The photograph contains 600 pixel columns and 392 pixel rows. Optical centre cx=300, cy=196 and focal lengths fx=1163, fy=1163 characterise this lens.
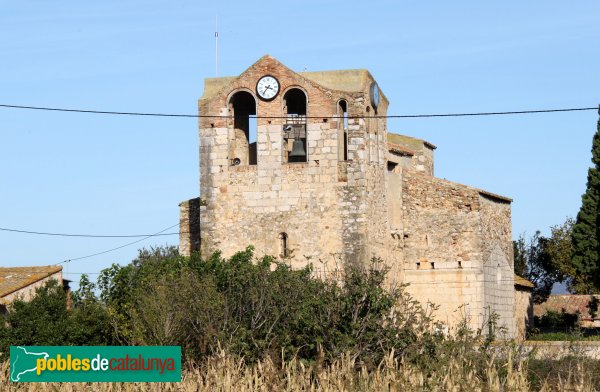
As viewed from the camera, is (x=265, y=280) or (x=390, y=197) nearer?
(x=265, y=280)

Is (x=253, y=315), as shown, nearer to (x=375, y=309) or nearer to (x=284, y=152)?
(x=375, y=309)

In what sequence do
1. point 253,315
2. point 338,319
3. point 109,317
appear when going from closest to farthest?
point 338,319
point 253,315
point 109,317

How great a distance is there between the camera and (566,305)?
194ft

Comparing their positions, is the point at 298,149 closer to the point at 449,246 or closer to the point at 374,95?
the point at 374,95

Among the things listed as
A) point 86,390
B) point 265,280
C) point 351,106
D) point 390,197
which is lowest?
point 86,390

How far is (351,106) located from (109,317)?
340 inches

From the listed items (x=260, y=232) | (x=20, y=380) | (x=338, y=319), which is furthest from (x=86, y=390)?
(x=260, y=232)

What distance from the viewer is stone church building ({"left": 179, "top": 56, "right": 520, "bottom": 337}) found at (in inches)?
1241

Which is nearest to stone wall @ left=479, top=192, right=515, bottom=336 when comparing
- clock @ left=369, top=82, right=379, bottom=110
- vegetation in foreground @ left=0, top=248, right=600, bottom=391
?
clock @ left=369, top=82, right=379, bottom=110

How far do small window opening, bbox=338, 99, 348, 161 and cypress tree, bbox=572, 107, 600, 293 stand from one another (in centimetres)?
1121

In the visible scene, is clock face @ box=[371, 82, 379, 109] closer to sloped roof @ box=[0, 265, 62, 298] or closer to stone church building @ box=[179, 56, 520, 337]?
stone church building @ box=[179, 56, 520, 337]

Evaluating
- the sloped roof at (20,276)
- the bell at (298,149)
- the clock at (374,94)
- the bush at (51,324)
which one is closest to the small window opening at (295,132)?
the bell at (298,149)

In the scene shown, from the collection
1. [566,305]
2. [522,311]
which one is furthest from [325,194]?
[566,305]

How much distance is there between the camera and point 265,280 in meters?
23.7
